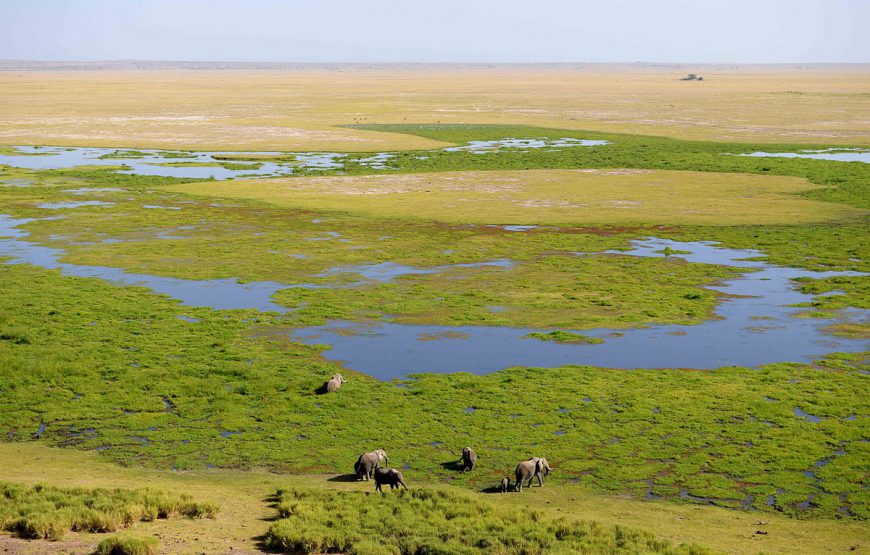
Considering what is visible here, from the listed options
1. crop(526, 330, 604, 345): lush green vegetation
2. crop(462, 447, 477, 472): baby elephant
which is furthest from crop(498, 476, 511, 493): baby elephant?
crop(526, 330, 604, 345): lush green vegetation

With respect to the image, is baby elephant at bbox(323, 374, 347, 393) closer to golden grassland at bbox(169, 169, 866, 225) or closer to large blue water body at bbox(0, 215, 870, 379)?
large blue water body at bbox(0, 215, 870, 379)

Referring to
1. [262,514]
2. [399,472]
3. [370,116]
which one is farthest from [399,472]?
[370,116]

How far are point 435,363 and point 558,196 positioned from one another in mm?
30422

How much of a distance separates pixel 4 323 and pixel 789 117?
336ft

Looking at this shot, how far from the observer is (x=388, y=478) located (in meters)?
16.5

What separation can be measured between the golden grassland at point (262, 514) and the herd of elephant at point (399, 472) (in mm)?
254

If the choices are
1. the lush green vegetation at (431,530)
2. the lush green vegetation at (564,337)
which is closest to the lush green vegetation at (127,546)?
the lush green vegetation at (431,530)

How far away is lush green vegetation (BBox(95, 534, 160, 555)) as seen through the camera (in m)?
13.6

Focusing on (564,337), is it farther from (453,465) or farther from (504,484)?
(504,484)

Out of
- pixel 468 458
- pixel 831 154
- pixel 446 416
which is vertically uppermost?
pixel 831 154

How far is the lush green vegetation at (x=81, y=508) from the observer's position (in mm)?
14617

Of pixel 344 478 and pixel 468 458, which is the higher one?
pixel 468 458

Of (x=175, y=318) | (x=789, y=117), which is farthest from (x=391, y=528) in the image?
(x=789, y=117)

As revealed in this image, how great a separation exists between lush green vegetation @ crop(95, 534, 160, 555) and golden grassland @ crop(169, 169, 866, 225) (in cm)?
3310
